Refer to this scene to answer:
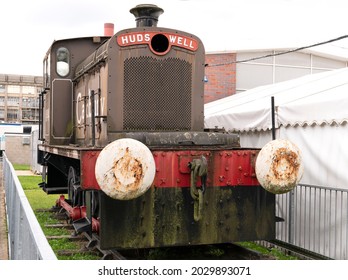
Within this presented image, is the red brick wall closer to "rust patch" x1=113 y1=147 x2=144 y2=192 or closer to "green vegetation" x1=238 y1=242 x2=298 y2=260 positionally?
"green vegetation" x1=238 y1=242 x2=298 y2=260

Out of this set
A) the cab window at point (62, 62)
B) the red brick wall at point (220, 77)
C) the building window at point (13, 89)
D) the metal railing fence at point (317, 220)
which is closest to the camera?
the metal railing fence at point (317, 220)

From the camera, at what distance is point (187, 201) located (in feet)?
18.4

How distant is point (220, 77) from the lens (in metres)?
15.8

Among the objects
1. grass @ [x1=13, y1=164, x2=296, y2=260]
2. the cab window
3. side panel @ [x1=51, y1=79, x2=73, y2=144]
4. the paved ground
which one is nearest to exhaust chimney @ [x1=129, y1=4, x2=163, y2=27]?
the cab window

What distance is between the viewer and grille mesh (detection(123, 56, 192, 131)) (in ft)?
21.4

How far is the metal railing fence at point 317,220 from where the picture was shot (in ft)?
21.4

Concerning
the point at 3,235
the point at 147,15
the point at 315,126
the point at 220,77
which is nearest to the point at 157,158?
the point at 147,15

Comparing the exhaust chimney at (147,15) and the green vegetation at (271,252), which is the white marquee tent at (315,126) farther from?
the exhaust chimney at (147,15)

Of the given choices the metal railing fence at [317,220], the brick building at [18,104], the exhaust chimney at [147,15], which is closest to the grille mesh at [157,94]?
the exhaust chimney at [147,15]

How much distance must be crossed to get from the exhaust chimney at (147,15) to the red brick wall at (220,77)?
8.96m

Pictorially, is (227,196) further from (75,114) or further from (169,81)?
(75,114)

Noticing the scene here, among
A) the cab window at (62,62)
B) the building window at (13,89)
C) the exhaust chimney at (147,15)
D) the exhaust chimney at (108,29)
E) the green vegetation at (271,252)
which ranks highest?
the building window at (13,89)

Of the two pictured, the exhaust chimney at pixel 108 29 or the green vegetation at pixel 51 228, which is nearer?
the green vegetation at pixel 51 228

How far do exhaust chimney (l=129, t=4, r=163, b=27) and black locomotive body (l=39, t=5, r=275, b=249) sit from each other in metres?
0.01
